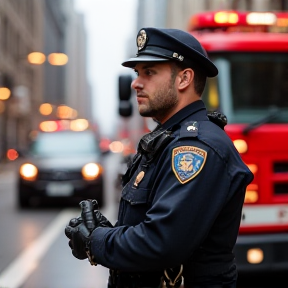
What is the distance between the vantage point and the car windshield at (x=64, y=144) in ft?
49.2

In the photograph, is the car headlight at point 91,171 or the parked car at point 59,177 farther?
the car headlight at point 91,171

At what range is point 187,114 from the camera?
2553 millimetres

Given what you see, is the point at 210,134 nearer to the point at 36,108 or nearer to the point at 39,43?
the point at 36,108

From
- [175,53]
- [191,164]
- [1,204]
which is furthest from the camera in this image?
[1,204]

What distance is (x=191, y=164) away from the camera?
7.50ft

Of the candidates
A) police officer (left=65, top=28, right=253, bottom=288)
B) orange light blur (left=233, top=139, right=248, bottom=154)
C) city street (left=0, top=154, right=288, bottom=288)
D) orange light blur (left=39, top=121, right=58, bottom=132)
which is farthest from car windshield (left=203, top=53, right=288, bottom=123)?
orange light blur (left=39, top=121, right=58, bottom=132)

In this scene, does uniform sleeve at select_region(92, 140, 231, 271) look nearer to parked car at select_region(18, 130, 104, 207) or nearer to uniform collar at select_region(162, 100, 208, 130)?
uniform collar at select_region(162, 100, 208, 130)

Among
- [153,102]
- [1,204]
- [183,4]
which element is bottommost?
[1,204]

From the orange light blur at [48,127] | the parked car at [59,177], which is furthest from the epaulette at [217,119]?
the orange light blur at [48,127]

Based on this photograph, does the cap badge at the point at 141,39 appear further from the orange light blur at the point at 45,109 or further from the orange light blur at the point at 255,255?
the orange light blur at the point at 45,109

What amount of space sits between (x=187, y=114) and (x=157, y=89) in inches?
6.1

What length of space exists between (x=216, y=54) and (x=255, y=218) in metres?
1.73

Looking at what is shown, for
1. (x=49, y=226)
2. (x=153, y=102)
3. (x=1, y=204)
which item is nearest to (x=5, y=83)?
(x=1, y=204)

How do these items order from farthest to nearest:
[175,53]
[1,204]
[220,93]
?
1. [1,204]
2. [220,93]
3. [175,53]
